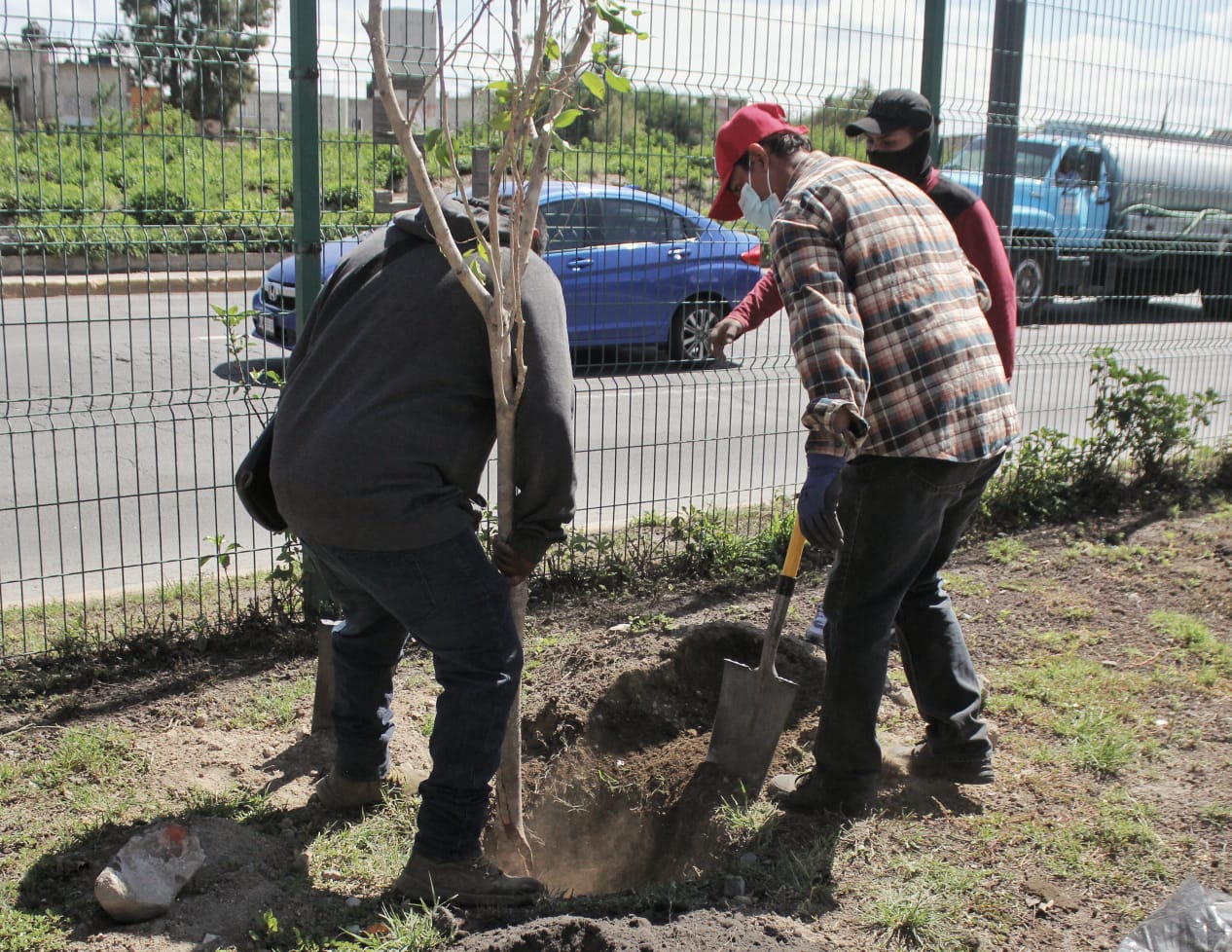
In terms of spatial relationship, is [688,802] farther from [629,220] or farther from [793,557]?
[629,220]

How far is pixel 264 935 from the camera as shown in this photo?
2.80m

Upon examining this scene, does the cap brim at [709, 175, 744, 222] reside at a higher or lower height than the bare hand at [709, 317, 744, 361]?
higher

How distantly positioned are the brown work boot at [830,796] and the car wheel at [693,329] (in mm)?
2547

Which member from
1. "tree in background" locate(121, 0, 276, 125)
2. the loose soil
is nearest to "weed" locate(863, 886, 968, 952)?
the loose soil

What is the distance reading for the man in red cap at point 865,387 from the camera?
301cm

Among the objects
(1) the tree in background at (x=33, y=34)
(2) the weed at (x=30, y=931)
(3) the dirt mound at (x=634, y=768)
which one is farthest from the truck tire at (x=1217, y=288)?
(2) the weed at (x=30, y=931)

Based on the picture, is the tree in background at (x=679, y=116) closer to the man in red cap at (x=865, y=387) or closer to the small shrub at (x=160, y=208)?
the man in red cap at (x=865, y=387)

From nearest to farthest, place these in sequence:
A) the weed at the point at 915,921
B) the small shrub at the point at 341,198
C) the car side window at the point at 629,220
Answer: the weed at the point at 915,921 < the small shrub at the point at 341,198 < the car side window at the point at 629,220

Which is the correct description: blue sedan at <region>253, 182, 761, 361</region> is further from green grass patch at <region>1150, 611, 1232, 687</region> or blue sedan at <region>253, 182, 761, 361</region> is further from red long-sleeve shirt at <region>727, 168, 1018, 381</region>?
green grass patch at <region>1150, 611, 1232, 687</region>

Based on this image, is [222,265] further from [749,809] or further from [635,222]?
[749,809]

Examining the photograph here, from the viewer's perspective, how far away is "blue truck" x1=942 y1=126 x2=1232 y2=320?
6883 millimetres

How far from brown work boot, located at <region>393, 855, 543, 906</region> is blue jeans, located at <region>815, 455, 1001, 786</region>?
1022 mm

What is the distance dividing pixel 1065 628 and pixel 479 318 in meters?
3.39

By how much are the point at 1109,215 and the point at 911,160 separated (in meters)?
3.61
